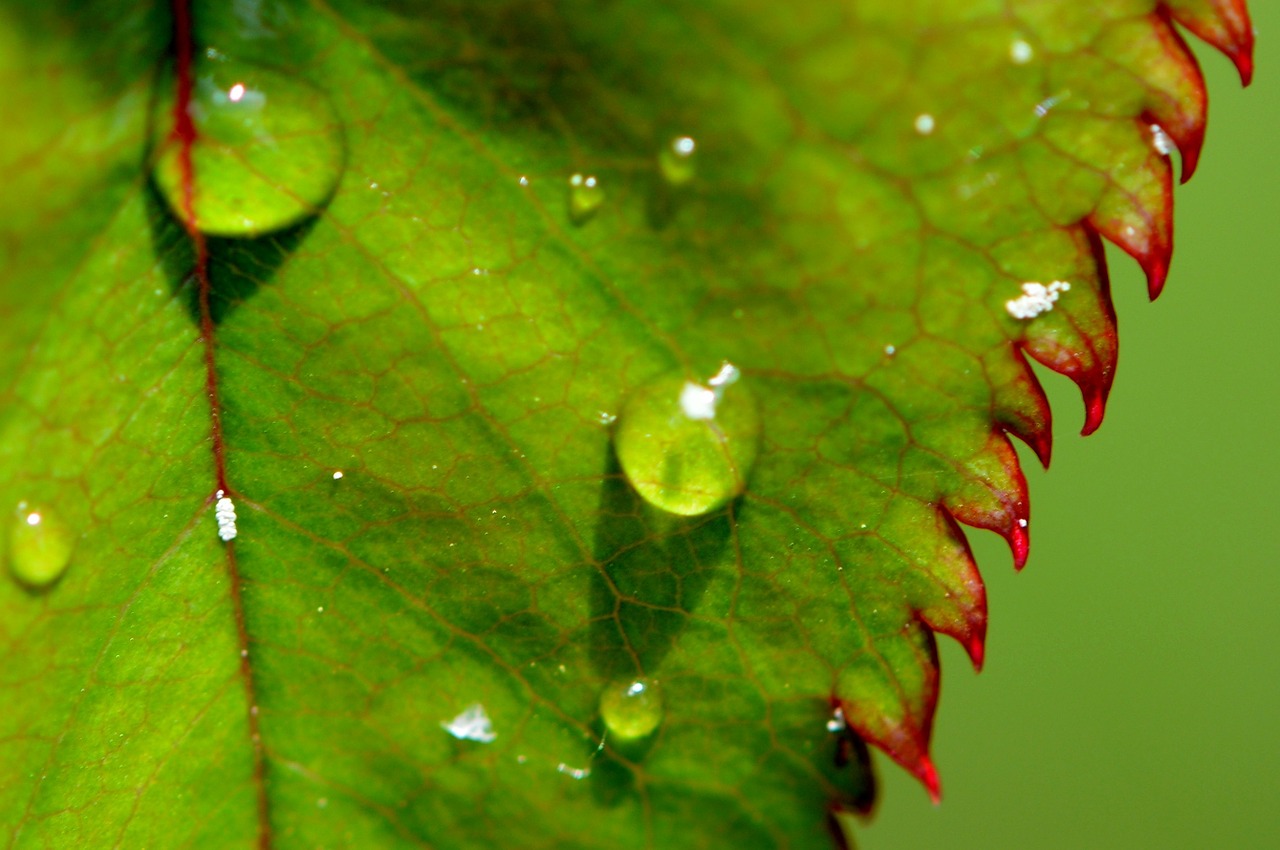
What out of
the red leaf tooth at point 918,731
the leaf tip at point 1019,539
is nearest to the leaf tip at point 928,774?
the red leaf tooth at point 918,731

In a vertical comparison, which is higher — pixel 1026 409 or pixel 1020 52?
pixel 1020 52

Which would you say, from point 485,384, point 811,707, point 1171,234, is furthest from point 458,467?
point 1171,234

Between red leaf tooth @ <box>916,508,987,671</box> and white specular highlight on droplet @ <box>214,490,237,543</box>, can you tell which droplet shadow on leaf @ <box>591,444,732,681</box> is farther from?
white specular highlight on droplet @ <box>214,490,237,543</box>

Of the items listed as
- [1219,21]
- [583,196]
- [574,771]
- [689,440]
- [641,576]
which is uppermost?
[1219,21]

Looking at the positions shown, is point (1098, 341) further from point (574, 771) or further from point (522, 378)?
point (574, 771)

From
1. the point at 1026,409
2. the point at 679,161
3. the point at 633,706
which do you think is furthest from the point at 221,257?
the point at 1026,409

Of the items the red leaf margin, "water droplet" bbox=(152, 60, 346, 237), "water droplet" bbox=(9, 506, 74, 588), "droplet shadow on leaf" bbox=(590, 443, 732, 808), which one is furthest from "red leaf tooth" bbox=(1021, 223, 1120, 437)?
"water droplet" bbox=(9, 506, 74, 588)

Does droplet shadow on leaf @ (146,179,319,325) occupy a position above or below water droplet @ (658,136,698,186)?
below
